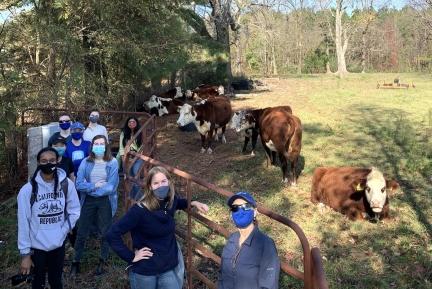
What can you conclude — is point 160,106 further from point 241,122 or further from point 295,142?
point 295,142

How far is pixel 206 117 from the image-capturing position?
1320cm

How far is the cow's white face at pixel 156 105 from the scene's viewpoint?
18656 mm

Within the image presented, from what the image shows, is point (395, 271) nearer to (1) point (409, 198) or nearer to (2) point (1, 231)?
(1) point (409, 198)

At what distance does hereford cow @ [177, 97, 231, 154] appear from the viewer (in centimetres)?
1308

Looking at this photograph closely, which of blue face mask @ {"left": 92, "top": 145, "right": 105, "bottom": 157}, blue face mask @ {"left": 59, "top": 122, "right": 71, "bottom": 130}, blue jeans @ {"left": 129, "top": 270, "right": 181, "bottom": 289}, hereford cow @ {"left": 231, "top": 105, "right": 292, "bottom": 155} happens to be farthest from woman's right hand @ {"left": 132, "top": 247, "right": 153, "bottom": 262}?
hereford cow @ {"left": 231, "top": 105, "right": 292, "bottom": 155}

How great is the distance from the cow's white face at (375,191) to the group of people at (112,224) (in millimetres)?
3683

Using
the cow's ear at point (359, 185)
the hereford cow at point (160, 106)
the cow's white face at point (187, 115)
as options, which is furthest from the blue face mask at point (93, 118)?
the hereford cow at point (160, 106)

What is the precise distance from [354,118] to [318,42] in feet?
154

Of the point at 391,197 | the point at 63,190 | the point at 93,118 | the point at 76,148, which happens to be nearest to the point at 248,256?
the point at 63,190

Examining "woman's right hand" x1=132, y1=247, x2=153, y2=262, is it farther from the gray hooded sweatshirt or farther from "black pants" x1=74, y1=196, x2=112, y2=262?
"black pants" x1=74, y1=196, x2=112, y2=262

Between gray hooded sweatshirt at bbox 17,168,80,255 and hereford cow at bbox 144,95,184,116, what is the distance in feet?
46.8

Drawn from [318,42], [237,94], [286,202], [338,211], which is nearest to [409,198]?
[338,211]

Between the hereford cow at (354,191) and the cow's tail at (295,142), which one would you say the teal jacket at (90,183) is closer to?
the hereford cow at (354,191)

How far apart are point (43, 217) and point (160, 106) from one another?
48.8 ft
